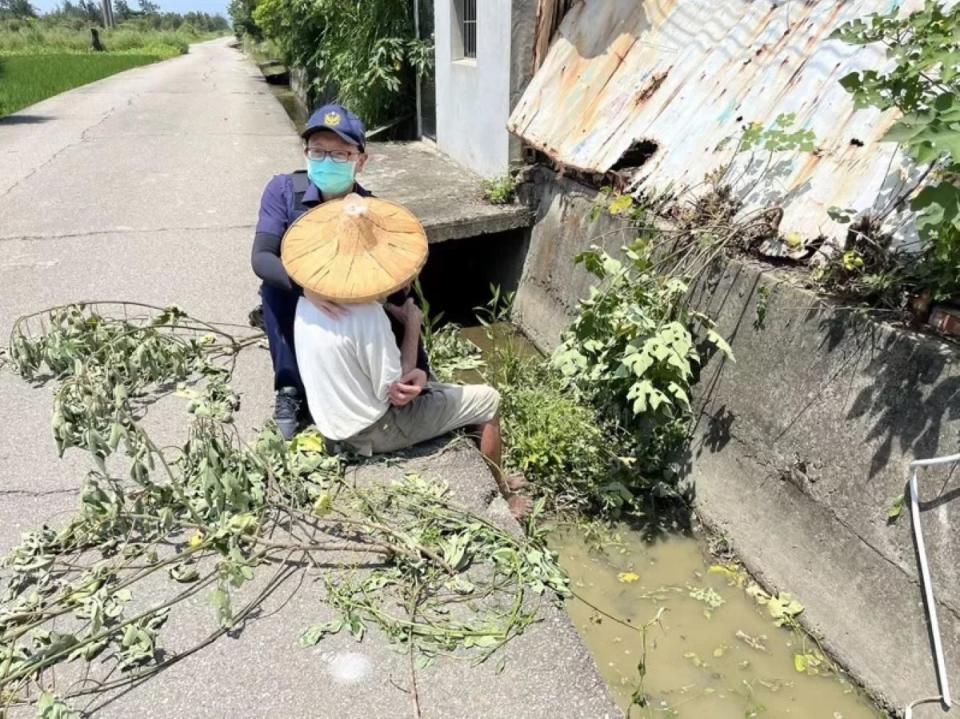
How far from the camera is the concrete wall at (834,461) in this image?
253 centimetres

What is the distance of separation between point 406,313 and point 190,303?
2677 millimetres

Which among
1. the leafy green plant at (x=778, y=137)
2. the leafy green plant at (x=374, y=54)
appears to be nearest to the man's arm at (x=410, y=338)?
the leafy green plant at (x=778, y=137)

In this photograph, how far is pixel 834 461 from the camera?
2.90 metres

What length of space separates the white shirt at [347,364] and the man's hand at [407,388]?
0.03 meters

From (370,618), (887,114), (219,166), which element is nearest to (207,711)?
(370,618)

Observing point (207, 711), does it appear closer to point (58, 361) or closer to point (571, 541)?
point (571, 541)

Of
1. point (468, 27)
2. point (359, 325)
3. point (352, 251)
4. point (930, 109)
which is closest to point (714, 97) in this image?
point (930, 109)

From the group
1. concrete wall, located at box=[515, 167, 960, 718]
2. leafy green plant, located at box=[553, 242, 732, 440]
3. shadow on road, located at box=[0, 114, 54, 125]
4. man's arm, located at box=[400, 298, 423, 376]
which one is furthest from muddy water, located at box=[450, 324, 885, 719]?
shadow on road, located at box=[0, 114, 54, 125]

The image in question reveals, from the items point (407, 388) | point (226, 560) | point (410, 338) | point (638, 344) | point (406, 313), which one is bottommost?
point (226, 560)

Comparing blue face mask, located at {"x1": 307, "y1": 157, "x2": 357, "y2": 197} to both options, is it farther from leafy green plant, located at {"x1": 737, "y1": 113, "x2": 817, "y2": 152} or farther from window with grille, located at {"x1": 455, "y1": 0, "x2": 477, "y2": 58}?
window with grille, located at {"x1": 455, "y1": 0, "x2": 477, "y2": 58}

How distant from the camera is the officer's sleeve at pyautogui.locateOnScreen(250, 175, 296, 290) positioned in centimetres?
314

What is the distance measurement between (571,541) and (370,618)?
155 cm

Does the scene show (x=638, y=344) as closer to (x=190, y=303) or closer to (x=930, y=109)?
(x=930, y=109)

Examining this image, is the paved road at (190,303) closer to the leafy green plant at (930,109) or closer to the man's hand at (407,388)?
the man's hand at (407,388)
